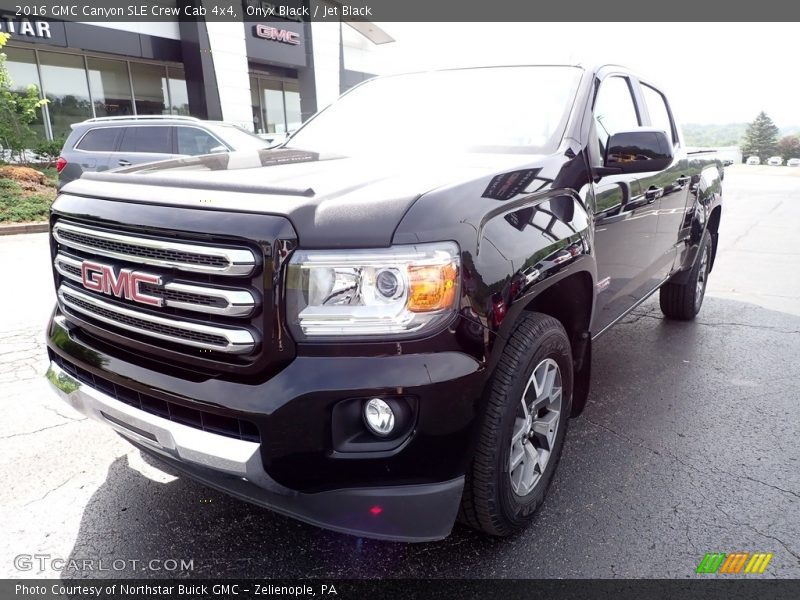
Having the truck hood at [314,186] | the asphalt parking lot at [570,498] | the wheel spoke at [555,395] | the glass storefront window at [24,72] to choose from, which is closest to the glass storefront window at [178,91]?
the glass storefront window at [24,72]

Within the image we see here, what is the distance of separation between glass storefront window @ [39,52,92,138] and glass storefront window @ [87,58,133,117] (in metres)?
0.31

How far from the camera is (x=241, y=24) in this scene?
21750 millimetres

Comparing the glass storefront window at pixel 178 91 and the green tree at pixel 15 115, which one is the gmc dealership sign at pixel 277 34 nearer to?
the glass storefront window at pixel 178 91

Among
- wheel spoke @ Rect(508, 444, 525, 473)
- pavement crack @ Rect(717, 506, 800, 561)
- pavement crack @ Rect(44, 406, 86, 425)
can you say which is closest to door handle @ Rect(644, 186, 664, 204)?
pavement crack @ Rect(717, 506, 800, 561)

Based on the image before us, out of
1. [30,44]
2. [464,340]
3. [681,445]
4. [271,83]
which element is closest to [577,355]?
[681,445]

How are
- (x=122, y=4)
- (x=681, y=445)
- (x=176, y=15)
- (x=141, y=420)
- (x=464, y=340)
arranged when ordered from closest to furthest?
(x=464, y=340), (x=141, y=420), (x=681, y=445), (x=122, y=4), (x=176, y=15)

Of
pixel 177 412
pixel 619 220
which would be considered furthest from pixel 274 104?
pixel 177 412

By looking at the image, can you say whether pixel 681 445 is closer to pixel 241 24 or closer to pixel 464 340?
pixel 464 340

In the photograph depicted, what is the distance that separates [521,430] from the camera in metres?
2.27

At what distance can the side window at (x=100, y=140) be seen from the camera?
9.70m

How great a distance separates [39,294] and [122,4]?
16.4 metres

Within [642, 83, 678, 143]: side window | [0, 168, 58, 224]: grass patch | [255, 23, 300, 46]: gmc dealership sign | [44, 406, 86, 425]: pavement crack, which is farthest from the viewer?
[255, 23, 300, 46]: gmc dealership sign

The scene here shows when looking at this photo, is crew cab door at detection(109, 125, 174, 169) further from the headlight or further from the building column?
the building column

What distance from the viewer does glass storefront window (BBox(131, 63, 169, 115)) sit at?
2081 centimetres
